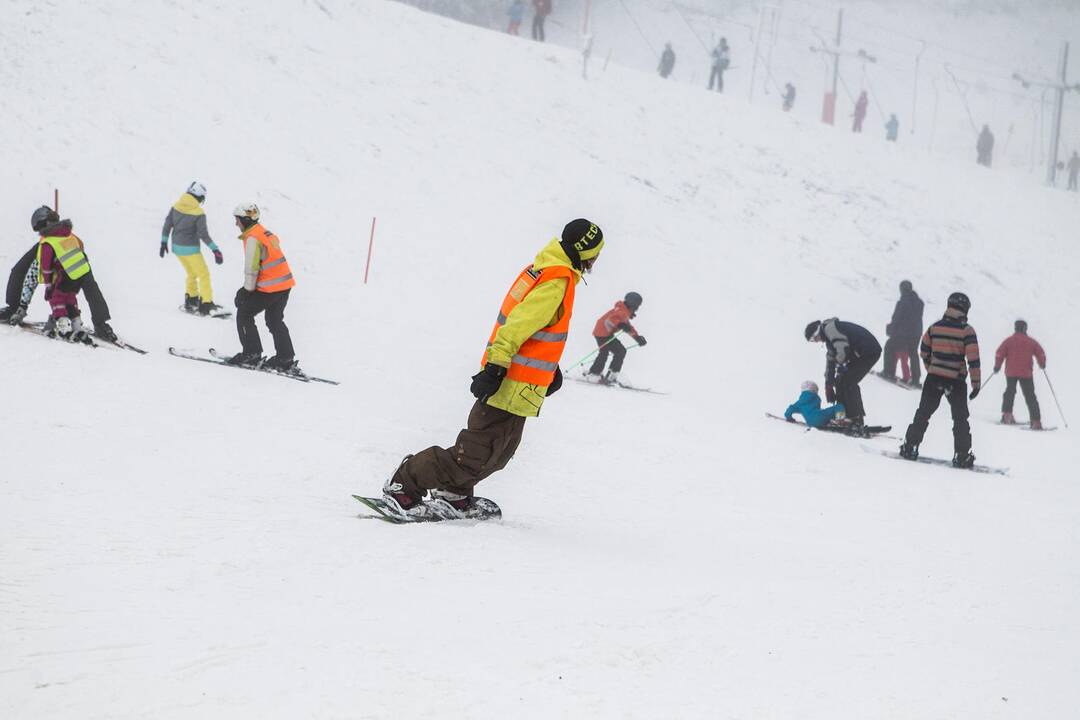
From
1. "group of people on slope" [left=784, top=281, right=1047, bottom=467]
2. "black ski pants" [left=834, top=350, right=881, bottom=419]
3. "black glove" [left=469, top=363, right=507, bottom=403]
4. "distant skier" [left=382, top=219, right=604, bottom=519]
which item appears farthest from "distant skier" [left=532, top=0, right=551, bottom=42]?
"black glove" [left=469, top=363, right=507, bottom=403]

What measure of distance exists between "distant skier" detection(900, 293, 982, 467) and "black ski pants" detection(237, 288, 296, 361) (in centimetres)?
588

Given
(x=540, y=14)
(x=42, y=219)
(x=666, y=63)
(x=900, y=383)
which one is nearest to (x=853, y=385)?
(x=900, y=383)

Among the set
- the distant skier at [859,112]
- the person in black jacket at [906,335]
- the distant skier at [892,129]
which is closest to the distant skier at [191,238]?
the person in black jacket at [906,335]

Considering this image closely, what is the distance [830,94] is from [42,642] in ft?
107

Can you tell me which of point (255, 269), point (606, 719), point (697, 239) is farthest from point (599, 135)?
point (606, 719)

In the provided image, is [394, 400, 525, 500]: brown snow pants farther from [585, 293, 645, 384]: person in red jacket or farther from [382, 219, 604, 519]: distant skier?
[585, 293, 645, 384]: person in red jacket

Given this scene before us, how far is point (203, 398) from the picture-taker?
22.7ft

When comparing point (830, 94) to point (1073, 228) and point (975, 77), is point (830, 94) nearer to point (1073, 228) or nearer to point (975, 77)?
point (1073, 228)

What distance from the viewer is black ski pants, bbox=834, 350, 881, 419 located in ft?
30.9

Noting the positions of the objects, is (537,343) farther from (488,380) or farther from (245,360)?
(245,360)

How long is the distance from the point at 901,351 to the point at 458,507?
11.6 meters

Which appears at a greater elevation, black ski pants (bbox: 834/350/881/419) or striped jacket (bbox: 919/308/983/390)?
striped jacket (bbox: 919/308/983/390)

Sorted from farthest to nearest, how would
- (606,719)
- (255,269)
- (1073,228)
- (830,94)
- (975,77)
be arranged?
(975,77) → (830,94) → (1073,228) → (255,269) → (606,719)

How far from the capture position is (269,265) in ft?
26.7
